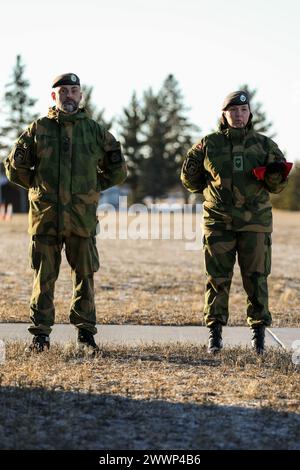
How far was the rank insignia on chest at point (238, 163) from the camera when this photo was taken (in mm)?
5453

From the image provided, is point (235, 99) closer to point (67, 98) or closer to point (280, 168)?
point (280, 168)

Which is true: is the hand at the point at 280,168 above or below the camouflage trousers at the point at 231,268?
above

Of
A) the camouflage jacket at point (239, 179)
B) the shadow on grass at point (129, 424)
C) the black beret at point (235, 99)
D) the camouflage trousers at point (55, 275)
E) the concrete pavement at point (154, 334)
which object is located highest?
the black beret at point (235, 99)

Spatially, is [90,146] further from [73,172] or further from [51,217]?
[51,217]

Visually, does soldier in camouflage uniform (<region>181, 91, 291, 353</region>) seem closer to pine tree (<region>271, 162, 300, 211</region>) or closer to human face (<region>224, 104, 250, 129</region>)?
human face (<region>224, 104, 250, 129</region>)

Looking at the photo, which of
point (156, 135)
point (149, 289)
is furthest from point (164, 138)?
point (149, 289)

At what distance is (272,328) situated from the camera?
680 centimetres

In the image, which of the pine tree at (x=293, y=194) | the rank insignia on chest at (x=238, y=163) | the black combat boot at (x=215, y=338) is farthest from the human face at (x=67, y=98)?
the pine tree at (x=293, y=194)

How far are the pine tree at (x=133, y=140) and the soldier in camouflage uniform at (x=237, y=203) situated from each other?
202 feet

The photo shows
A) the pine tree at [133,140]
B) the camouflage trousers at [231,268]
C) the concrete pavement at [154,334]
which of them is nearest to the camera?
the camouflage trousers at [231,268]

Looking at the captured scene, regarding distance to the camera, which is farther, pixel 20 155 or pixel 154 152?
pixel 154 152

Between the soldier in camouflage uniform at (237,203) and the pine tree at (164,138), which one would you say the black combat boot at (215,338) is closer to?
the soldier in camouflage uniform at (237,203)

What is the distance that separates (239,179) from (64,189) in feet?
4.31

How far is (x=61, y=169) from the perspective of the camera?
5.26 m
